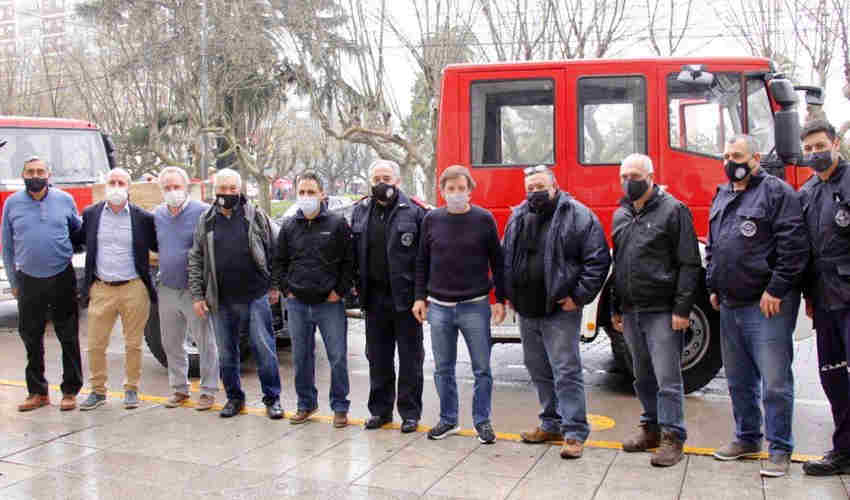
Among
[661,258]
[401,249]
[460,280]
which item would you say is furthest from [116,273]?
[661,258]

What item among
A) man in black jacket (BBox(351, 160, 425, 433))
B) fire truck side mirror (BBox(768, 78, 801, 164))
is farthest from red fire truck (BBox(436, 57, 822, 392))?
man in black jacket (BBox(351, 160, 425, 433))

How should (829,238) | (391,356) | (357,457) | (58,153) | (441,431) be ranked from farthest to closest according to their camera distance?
(58,153), (391,356), (441,431), (357,457), (829,238)

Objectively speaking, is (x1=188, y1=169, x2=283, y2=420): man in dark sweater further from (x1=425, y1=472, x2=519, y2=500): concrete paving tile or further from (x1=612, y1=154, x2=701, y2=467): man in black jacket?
(x1=612, y1=154, x2=701, y2=467): man in black jacket

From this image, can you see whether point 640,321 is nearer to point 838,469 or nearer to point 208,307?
point 838,469

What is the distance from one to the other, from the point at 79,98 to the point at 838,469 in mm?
31771

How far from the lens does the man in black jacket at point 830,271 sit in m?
4.46

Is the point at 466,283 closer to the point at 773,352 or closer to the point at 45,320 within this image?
the point at 773,352

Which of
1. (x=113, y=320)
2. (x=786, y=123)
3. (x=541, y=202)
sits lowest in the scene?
(x=113, y=320)

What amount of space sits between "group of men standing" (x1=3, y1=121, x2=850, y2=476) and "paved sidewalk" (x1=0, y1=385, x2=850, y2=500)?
0.16m

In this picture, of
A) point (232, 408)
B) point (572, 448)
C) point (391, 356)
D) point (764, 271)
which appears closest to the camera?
point (764, 271)

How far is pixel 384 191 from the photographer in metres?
5.65

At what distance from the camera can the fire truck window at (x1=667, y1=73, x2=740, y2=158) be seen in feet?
20.8

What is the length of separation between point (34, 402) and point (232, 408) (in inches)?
64.0

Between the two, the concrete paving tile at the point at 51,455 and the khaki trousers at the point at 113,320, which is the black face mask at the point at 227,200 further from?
the concrete paving tile at the point at 51,455
